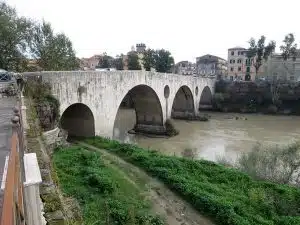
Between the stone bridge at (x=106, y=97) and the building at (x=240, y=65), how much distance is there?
102 ft

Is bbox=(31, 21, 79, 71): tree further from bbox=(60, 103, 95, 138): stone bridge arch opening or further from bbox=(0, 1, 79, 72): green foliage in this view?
bbox=(60, 103, 95, 138): stone bridge arch opening

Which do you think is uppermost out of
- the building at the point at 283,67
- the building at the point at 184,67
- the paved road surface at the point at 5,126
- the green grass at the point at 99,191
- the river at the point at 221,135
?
the building at the point at 184,67

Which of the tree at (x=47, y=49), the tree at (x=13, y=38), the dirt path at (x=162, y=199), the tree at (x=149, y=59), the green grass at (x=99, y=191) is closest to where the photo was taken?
the green grass at (x=99, y=191)

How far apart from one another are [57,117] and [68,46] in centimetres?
1840

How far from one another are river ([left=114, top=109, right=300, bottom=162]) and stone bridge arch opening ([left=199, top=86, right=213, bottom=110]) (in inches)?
234

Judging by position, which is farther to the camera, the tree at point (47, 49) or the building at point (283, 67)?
the building at point (283, 67)

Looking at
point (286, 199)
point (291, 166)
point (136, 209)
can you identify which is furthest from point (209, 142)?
point (136, 209)

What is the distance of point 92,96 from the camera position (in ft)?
56.7

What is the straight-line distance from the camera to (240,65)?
60.8 meters

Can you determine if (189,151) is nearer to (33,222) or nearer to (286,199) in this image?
(286,199)

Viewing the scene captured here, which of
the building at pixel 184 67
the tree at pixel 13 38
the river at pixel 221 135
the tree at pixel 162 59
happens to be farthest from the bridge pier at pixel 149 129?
the building at pixel 184 67

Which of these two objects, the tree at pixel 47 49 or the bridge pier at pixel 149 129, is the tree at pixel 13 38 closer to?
the tree at pixel 47 49

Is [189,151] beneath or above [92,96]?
beneath

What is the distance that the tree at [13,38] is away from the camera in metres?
21.0
